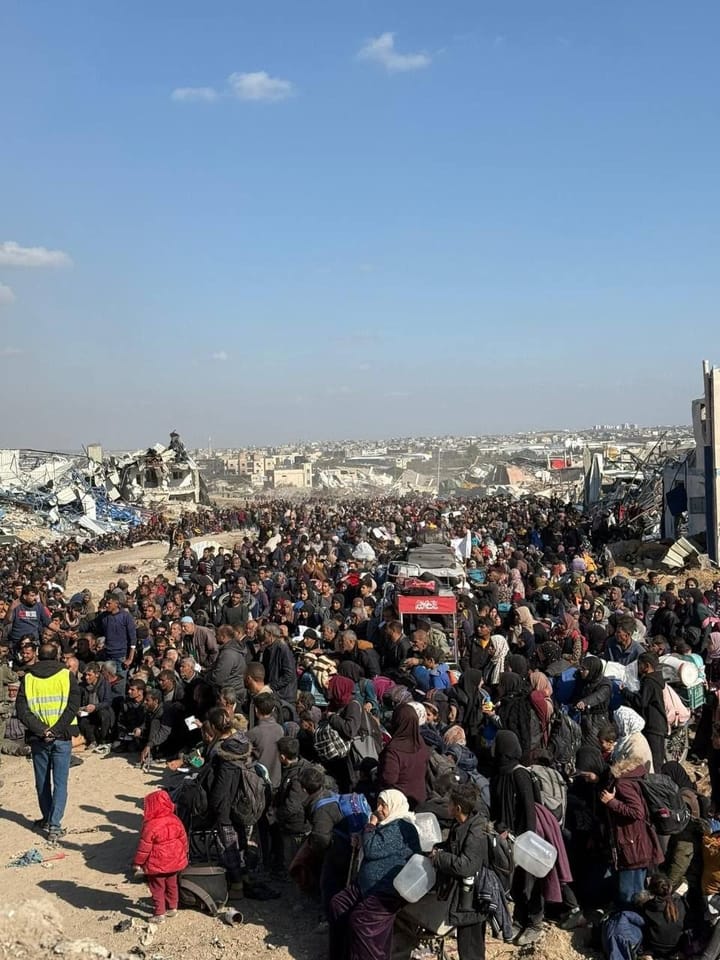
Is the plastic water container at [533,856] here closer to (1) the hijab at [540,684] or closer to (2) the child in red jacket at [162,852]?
(1) the hijab at [540,684]

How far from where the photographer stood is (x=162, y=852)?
574 centimetres

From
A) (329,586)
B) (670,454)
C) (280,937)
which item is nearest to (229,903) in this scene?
(280,937)

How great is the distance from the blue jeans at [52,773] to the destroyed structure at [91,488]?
113 feet

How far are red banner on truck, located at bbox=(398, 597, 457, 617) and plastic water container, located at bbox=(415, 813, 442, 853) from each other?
6.88 meters

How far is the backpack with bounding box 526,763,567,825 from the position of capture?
5.91 m

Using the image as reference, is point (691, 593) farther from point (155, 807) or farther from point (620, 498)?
point (620, 498)

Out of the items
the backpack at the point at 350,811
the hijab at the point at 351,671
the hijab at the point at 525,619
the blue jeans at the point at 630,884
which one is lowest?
the blue jeans at the point at 630,884

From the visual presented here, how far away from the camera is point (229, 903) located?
6191 millimetres

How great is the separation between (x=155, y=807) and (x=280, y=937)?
1180 millimetres

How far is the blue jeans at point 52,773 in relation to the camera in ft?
23.7

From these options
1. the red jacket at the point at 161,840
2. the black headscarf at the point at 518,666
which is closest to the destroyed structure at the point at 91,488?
the black headscarf at the point at 518,666

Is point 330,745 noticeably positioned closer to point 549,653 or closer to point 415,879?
point 415,879

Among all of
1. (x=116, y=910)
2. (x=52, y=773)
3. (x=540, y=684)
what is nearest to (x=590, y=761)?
(x=540, y=684)

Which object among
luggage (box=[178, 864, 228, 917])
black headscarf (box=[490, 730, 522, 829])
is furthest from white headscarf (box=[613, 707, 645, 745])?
luggage (box=[178, 864, 228, 917])
